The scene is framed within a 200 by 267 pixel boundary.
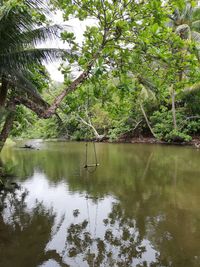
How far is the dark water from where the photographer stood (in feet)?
12.1

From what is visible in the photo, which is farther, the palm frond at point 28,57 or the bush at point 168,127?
the bush at point 168,127

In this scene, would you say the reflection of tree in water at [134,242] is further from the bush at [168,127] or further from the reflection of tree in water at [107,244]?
the bush at [168,127]

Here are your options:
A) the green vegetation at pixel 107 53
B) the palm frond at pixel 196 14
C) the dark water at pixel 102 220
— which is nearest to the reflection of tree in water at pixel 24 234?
the dark water at pixel 102 220

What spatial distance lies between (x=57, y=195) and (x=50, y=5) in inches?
157

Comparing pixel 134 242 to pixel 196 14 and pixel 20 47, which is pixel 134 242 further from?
pixel 196 14

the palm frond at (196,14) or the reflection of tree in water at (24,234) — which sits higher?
the palm frond at (196,14)

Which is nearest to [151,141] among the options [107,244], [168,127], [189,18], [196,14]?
[168,127]

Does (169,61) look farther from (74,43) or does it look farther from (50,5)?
(50,5)

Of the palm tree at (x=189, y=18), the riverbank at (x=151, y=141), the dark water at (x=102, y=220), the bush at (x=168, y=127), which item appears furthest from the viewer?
the bush at (x=168, y=127)

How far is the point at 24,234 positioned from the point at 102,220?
132 centimetres

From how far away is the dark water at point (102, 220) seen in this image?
3.70 meters

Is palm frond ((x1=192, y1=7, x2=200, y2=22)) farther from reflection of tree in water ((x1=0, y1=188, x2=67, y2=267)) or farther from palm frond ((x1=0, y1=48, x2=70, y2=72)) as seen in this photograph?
reflection of tree in water ((x1=0, y1=188, x2=67, y2=267))

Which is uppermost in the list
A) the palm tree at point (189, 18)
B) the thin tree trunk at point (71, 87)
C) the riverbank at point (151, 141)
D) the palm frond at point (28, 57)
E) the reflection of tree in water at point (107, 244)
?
the palm tree at point (189, 18)

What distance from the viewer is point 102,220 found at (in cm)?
507
